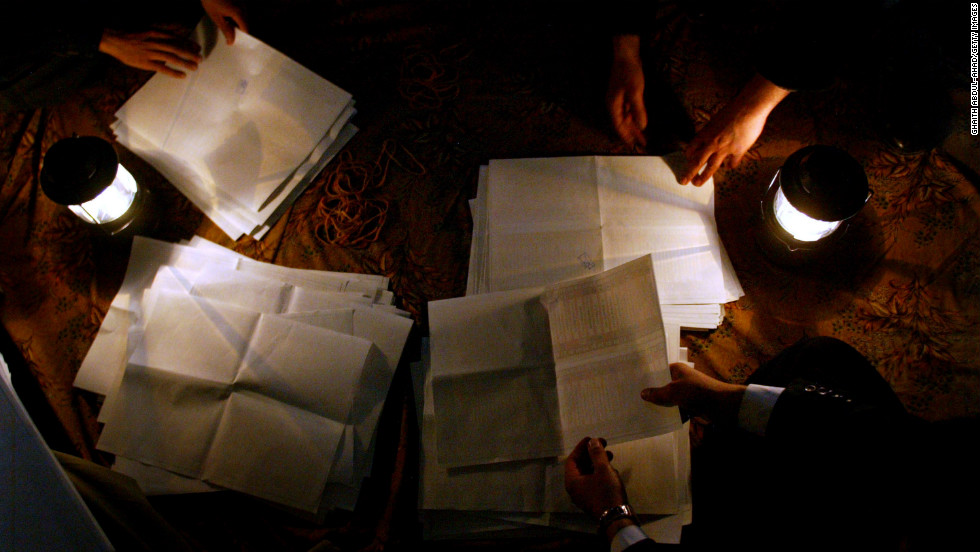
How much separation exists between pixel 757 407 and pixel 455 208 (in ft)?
2.49

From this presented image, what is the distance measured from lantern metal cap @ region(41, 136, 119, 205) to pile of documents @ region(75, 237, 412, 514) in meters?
0.23

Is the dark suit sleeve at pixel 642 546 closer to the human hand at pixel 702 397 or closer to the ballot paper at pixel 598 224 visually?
the human hand at pixel 702 397

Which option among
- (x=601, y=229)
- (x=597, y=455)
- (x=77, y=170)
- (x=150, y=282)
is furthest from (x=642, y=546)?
(x=77, y=170)

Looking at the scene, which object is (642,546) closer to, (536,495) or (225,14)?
(536,495)

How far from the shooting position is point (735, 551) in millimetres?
948

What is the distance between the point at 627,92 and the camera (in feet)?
4.20


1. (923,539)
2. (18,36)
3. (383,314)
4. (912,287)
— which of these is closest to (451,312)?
(383,314)

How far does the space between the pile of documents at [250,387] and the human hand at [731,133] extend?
0.74 m

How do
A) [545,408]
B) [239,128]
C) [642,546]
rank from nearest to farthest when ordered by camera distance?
[642,546], [545,408], [239,128]

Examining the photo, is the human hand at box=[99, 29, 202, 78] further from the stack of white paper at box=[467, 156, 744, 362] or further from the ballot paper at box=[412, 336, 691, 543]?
the ballot paper at box=[412, 336, 691, 543]

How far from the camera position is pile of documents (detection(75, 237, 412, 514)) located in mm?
1035

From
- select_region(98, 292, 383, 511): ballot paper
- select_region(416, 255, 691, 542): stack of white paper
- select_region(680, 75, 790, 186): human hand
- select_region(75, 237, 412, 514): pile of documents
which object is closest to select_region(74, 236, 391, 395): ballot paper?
select_region(75, 237, 412, 514): pile of documents

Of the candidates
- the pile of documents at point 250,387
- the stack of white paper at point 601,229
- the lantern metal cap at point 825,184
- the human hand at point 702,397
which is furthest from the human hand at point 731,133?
the pile of documents at point 250,387

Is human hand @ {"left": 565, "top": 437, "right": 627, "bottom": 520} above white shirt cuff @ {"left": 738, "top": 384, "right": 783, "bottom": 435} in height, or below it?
below
